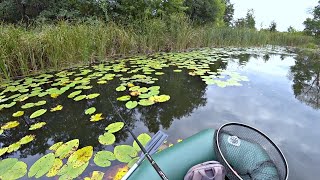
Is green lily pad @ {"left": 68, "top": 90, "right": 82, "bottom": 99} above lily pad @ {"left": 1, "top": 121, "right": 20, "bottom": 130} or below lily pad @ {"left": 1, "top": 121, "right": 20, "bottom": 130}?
above

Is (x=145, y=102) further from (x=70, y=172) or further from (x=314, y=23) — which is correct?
(x=314, y=23)

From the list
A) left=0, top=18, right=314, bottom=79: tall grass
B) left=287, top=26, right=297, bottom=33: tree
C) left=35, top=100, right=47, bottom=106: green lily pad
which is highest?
left=287, top=26, right=297, bottom=33: tree

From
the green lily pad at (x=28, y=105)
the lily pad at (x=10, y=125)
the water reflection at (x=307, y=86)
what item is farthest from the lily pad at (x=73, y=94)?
the water reflection at (x=307, y=86)

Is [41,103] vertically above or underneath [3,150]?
above

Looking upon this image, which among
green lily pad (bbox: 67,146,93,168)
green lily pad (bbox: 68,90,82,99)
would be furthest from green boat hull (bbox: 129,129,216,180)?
green lily pad (bbox: 68,90,82,99)

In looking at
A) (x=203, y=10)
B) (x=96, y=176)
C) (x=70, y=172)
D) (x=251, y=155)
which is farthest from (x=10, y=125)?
(x=203, y=10)

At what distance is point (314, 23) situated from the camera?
13.4 meters

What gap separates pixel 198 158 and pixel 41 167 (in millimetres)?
Answer: 1008

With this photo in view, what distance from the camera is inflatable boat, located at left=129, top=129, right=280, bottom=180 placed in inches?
36.4

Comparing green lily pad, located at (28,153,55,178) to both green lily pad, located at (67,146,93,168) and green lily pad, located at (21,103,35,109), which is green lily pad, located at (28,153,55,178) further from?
green lily pad, located at (21,103,35,109)

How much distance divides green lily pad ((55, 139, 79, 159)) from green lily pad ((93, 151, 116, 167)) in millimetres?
204

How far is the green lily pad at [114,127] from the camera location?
180 centimetres

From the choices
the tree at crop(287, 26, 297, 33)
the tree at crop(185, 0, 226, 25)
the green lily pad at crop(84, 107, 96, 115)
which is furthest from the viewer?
the tree at crop(287, 26, 297, 33)

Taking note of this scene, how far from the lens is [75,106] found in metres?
2.37
